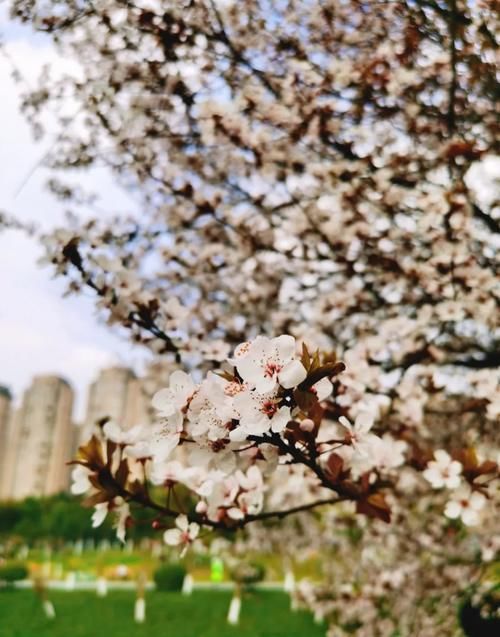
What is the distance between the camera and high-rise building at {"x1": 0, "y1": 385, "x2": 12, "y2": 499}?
5184cm

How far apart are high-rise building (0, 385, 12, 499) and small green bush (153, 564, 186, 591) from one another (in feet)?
135

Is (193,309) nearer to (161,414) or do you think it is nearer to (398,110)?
(398,110)

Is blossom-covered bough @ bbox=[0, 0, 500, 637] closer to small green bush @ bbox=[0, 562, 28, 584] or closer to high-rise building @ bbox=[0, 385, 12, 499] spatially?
small green bush @ bbox=[0, 562, 28, 584]

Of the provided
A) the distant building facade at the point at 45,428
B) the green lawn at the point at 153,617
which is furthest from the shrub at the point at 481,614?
the distant building facade at the point at 45,428

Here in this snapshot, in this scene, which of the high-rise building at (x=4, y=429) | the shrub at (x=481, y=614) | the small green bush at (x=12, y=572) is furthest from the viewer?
the high-rise building at (x=4, y=429)

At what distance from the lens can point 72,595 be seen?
44.5 ft

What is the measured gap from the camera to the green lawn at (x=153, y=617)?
9578 millimetres

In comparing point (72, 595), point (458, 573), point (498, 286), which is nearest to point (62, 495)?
point (72, 595)

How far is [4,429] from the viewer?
2082 inches

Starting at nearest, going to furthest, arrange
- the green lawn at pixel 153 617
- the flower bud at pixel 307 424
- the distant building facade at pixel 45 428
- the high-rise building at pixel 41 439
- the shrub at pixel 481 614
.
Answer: the flower bud at pixel 307 424 < the shrub at pixel 481 614 < the green lawn at pixel 153 617 < the distant building facade at pixel 45 428 < the high-rise building at pixel 41 439

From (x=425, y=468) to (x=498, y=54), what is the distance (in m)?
2.07

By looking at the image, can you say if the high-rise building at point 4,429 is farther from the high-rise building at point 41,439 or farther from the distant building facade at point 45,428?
the high-rise building at point 41,439

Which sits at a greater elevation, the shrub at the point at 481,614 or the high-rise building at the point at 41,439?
the shrub at the point at 481,614

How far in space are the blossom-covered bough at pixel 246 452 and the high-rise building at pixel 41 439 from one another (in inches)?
1984
